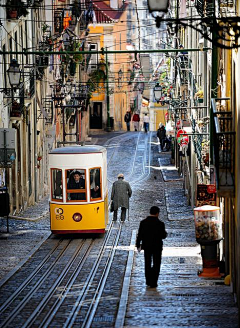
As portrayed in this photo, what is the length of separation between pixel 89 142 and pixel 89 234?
31994 millimetres

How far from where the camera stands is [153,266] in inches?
646

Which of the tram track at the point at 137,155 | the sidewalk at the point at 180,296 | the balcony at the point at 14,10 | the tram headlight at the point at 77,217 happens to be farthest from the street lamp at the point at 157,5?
the tram track at the point at 137,155

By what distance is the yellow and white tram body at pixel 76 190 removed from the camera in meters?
23.2

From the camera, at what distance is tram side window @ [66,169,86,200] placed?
23219 mm

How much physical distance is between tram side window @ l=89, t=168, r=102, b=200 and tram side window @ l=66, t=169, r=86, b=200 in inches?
8.7

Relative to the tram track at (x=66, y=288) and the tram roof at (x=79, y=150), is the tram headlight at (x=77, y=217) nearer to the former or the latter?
the tram track at (x=66, y=288)

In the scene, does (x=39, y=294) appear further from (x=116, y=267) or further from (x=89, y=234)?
(x=89, y=234)

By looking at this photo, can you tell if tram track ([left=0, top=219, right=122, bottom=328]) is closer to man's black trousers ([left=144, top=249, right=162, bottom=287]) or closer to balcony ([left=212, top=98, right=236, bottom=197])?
man's black trousers ([left=144, top=249, right=162, bottom=287])

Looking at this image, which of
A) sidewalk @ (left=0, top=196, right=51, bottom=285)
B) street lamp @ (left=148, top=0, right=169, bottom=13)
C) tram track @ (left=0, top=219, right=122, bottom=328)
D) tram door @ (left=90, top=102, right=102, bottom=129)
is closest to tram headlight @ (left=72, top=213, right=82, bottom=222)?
sidewalk @ (left=0, top=196, right=51, bottom=285)

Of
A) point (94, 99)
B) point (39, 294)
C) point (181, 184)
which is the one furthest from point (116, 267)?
point (94, 99)

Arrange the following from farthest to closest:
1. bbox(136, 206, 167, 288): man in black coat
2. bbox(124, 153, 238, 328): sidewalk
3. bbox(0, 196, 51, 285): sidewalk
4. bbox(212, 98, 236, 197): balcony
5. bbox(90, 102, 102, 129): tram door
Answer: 1. bbox(90, 102, 102, 129): tram door
2. bbox(0, 196, 51, 285): sidewalk
3. bbox(136, 206, 167, 288): man in black coat
4. bbox(212, 98, 236, 197): balcony
5. bbox(124, 153, 238, 328): sidewalk

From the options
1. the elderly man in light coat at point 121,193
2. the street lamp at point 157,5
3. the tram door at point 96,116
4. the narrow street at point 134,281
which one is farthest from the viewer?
the tram door at point 96,116

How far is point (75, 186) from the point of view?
917 inches

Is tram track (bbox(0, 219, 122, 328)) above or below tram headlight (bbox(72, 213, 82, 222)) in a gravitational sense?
below
